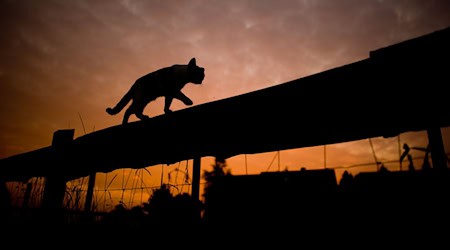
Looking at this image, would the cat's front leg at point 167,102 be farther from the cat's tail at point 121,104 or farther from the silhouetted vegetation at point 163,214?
the silhouetted vegetation at point 163,214

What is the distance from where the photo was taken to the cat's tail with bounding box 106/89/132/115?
4.86 m

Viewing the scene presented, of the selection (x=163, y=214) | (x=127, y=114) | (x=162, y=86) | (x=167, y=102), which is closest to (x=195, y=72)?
(x=162, y=86)

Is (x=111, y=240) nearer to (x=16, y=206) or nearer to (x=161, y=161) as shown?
(x=161, y=161)

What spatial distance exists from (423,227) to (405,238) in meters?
0.13

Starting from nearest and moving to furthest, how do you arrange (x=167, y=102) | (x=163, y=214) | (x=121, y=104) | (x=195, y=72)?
1. (x=163, y=214)
2. (x=167, y=102)
3. (x=195, y=72)
4. (x=121, y=104)

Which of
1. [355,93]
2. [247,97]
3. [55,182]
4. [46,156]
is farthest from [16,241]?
[355,93]

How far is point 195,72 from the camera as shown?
188 inches

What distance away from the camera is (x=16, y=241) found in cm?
267

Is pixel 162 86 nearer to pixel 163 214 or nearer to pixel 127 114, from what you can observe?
pixel 127 114

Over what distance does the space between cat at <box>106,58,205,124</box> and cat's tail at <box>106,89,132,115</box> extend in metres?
0.04

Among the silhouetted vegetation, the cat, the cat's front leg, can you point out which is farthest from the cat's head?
the silhouetted vegetation

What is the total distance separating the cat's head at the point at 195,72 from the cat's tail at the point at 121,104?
1.16 metres

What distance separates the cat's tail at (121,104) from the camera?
4863 millimetres

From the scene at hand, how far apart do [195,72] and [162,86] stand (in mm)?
648
